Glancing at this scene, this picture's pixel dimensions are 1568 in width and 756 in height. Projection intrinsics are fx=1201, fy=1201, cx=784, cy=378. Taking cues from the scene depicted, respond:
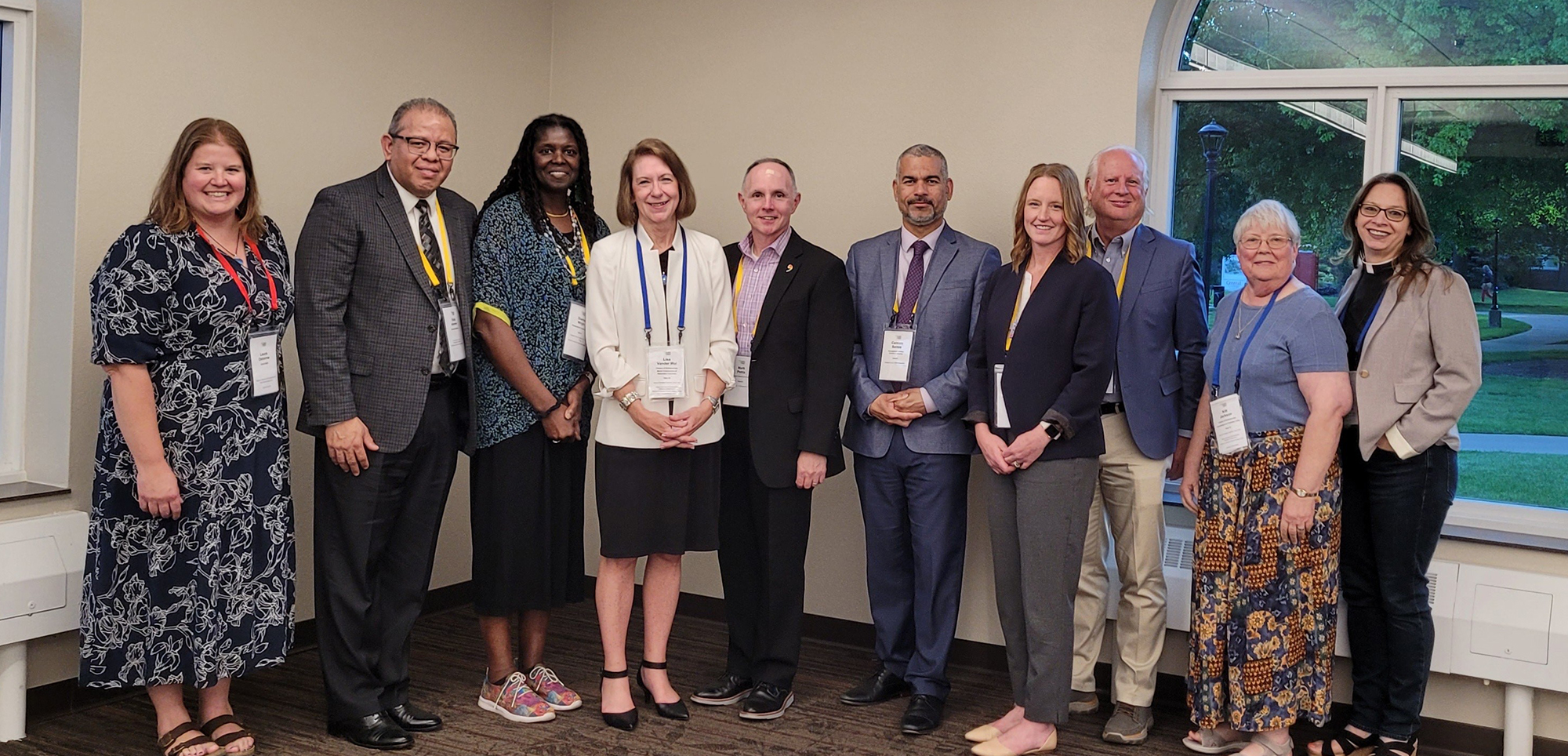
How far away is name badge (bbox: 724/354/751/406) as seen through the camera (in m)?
3.63

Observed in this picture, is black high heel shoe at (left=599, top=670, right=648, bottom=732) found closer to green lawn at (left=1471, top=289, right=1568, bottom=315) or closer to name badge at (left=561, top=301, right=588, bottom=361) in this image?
name badge at (left=561, top=301, right=588, bottom=361)

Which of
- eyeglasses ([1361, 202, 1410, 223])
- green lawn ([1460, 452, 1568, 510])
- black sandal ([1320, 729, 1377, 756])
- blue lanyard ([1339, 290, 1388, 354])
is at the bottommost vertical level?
black sandal ([1320, 729, 1377, 756])

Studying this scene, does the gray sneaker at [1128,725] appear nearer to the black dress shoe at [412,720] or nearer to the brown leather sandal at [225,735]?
the black dress shoe at [412,720]

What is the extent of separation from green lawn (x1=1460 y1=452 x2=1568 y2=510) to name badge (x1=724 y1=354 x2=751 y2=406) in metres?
2.30

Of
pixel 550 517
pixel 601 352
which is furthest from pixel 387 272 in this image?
pixel 550 517

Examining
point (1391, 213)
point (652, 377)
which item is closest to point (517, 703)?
point (652, 377)

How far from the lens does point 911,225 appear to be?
3.71m

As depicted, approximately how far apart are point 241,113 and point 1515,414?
419cm

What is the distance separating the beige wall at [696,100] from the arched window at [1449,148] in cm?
31

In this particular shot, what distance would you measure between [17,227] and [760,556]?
2402 mm

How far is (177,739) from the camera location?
3.18m

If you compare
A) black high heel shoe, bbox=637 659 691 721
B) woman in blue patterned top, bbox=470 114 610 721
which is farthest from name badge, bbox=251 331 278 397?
black high heel shoe, bbox=637 659 691 721

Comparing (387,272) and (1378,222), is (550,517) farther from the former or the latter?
(1378,222)

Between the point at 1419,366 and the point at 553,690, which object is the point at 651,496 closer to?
the point at 553,690
